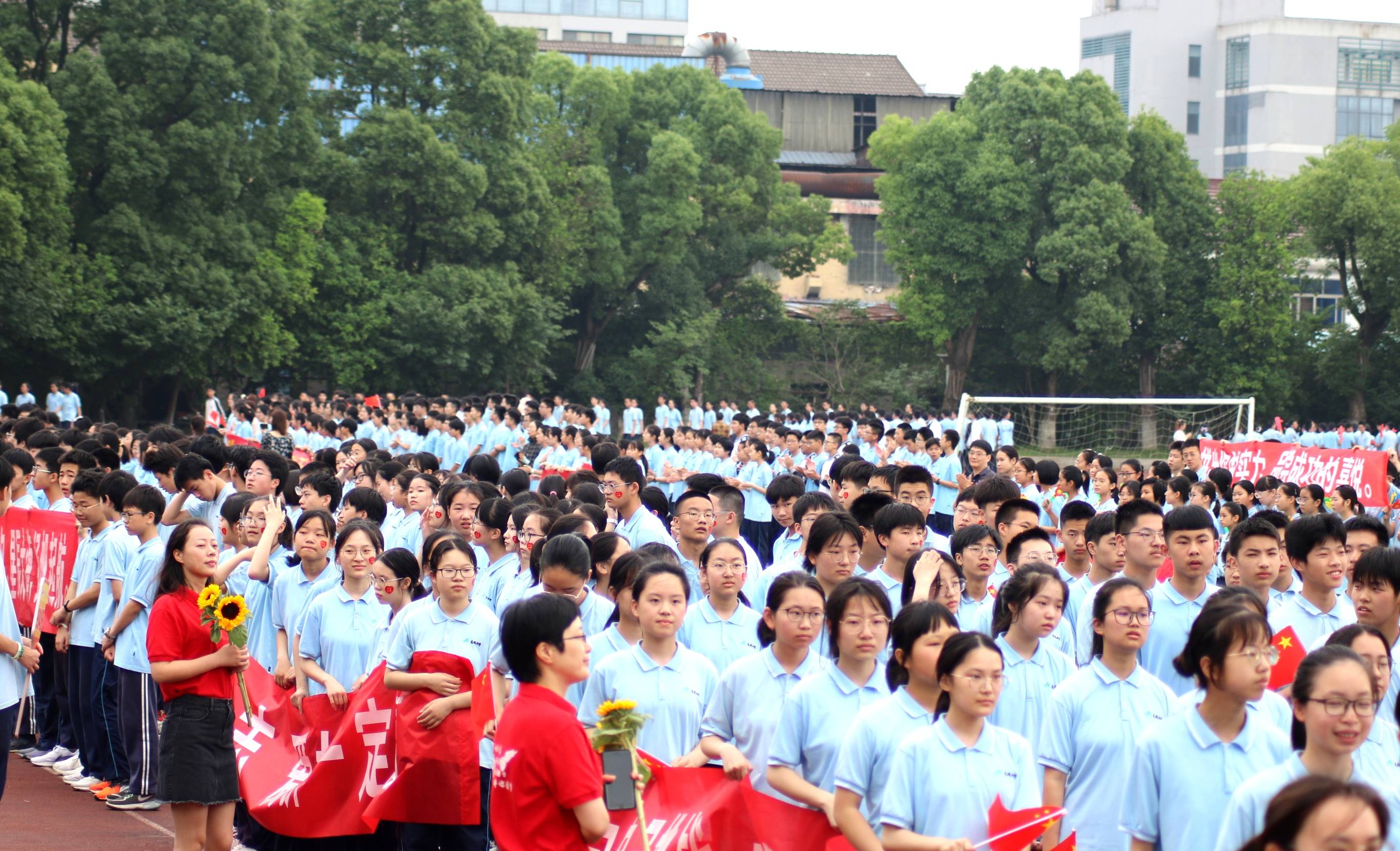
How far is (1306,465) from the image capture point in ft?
43.5

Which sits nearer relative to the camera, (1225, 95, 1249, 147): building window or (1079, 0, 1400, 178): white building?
(1079, 0, 1400, 178): white building

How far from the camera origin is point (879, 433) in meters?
17.8

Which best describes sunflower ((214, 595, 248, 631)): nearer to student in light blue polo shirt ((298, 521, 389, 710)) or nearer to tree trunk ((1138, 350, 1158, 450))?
student in light blue polo shirt ((298, 521, 389, 710))

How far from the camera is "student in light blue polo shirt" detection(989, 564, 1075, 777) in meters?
4.79

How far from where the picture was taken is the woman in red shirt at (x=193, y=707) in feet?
17.2

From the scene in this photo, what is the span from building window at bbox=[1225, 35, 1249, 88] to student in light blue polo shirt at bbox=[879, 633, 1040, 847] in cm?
5339

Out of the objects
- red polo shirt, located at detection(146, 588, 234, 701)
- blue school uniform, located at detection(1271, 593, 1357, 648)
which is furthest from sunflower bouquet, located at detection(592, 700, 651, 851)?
blue school uniform, located at detection(1271, 593, 1357, 648)

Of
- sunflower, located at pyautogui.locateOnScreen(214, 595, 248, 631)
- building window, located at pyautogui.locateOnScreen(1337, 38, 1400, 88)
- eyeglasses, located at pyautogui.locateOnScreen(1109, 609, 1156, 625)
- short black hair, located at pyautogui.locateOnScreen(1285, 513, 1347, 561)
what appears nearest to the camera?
eyeglasses, located at pyautogui.locateOnScreen(1109, 609, 1156, 625)

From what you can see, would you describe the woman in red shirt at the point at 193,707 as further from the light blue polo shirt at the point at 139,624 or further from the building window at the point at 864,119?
the building window at the point at 864,119

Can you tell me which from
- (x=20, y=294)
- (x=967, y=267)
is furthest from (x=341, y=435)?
(x=967, y=267)

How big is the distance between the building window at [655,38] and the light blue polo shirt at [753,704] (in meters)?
56.5

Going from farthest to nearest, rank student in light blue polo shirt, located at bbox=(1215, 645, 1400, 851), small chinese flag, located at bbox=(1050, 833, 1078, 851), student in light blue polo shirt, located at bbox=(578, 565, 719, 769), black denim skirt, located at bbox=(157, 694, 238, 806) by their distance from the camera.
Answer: black denim skirt, located at bbox=(157, 694, 238, 806), student in light blue polo shirt, located at bbox=(578, 565, 719, 769), small chinese flag, located at bbox=(1050, 833, 1078, 851), student in light blue polo shirt, located at bbox=(1215, 645, 1400, 851)

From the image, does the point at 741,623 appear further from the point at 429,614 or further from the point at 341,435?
the point at 341,435

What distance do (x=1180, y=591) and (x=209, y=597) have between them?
11.8ft
